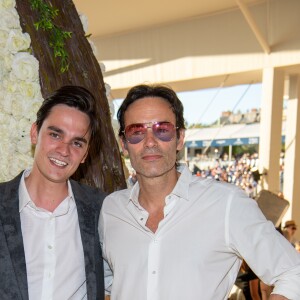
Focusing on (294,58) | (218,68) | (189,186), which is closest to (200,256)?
(189,186)

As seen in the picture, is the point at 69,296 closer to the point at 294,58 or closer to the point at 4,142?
the point at 4,142

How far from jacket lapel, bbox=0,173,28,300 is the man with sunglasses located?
1.02ft

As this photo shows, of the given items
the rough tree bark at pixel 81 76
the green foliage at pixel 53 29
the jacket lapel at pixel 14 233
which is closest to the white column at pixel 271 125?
the rough tree bark at pixel 81 76

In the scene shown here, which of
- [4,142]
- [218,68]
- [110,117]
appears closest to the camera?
[4,142]

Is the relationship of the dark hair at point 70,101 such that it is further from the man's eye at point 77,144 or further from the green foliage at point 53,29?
the green foliage at point 53,29

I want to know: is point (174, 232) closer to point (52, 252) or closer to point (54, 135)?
point (52, 252)

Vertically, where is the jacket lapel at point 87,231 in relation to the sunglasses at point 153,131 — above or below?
below

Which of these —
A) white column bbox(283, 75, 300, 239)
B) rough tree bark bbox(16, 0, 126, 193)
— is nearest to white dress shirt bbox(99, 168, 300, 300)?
rough tree bark bbox(16, 0, 126, 193)

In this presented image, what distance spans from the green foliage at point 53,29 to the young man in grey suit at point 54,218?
0.41m

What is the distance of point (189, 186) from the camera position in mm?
1642

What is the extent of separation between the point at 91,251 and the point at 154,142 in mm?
462

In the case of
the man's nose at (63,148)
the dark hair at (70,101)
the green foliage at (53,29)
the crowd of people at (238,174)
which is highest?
the green foliage at (53,29)

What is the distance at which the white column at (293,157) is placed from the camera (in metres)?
11.4

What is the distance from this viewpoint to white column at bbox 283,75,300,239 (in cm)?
1142
